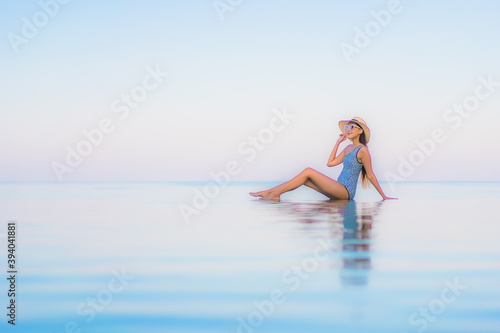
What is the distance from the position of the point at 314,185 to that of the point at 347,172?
51 centimetres

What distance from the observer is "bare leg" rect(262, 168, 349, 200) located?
806 centimetres

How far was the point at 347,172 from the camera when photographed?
8.26 metres

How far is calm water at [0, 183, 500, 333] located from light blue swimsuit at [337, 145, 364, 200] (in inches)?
131

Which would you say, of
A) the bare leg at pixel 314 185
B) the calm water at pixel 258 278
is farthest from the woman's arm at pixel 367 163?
the calm water at pixel 258 278

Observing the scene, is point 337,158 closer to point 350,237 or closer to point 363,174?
point 363,174

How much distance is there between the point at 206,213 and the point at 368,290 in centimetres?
410

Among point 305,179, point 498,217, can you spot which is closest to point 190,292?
point 498,217

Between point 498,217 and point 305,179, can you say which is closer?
point 498,217

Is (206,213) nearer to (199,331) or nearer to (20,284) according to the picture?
(20,284)

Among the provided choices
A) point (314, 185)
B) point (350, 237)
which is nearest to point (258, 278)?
point (350, 237)

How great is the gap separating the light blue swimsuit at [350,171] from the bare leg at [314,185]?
0.09 meters

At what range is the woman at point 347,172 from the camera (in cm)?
808

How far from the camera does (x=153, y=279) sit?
267 cm

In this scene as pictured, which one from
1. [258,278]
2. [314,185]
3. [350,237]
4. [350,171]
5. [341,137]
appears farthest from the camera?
[341,137]
